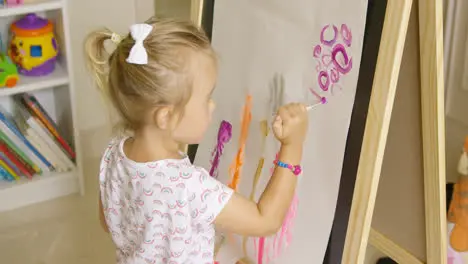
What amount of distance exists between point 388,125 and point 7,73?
140 centimetres

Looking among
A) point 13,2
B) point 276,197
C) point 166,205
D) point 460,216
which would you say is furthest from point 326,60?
point 13,2

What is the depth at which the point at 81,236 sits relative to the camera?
2.16m

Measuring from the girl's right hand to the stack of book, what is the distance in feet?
4.06

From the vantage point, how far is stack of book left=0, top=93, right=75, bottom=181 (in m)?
2.22

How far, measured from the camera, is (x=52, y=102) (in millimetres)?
2457

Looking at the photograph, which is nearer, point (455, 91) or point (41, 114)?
point (455, 91)

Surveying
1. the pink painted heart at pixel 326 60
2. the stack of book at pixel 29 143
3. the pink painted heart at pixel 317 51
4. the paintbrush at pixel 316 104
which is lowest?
the stack of book at pixel 29 143

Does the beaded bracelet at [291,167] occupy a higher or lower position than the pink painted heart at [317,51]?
lower

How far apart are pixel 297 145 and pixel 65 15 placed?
1167 millimetres

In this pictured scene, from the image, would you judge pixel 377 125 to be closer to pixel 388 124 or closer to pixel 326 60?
pixel 388 124

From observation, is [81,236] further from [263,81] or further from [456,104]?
[456,104]

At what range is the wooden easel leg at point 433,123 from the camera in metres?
1.13

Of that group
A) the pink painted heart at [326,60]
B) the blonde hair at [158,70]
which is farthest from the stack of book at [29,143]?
the pink painted heart at [326,60]

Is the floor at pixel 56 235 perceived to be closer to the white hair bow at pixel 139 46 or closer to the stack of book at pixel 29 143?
the stack of book at pixel 29 143
